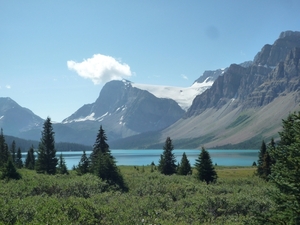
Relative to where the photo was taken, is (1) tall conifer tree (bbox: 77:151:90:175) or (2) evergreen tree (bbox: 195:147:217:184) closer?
(2) evergreen tree (bbox: 195:147:217:184)

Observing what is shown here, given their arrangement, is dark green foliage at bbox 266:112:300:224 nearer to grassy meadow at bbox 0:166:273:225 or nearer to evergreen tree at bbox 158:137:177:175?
grassy meadow at bbox 0:166:273:225

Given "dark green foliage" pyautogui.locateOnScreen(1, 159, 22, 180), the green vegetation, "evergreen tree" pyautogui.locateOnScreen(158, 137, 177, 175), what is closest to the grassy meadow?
the green vegetation

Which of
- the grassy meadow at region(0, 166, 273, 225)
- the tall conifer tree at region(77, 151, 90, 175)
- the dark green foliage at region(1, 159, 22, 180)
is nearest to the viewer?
the grassy meadow at region(0, 166, 273, 225)

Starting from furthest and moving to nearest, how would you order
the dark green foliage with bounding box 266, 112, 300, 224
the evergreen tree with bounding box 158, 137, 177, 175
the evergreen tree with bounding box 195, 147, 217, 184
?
the evergreen tree with bounding box 158, 137, 177, 175
the evergreen tree with bounding box 195, 147, 217, 184
the dark green foliage with bounding box 266, 112, 300, 224

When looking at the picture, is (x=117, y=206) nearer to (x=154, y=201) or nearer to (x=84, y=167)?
(x=154, y=201)

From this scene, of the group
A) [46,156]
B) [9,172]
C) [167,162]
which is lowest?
[167,162]

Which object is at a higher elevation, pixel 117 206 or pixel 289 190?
pixel 289 190

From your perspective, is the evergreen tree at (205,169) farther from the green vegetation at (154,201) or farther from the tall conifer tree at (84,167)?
the tall conifer tree at (84,167)

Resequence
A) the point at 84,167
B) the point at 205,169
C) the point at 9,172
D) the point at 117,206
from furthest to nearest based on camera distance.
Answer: the point at 84,167 < the point at 205,169 < the point at 9,172 < the point at 117,206

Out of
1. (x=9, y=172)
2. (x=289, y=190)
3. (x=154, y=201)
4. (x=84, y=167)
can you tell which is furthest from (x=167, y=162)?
(x=289, y=190)

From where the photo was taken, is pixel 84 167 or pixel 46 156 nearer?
pixel 84 167

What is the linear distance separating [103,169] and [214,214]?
23217mm

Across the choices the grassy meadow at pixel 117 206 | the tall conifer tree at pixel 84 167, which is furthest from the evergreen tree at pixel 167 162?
the grassy meadow at pixel 117 206

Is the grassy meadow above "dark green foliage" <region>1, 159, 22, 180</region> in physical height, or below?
below
